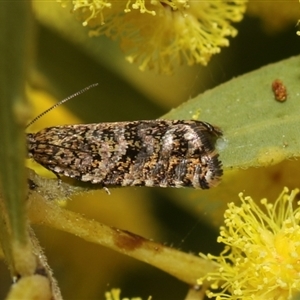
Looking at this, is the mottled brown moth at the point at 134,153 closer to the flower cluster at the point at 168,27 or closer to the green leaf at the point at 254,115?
the green leaf at the point at 254,115

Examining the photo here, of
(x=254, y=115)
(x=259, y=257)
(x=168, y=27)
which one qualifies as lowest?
(x=259, y=257)

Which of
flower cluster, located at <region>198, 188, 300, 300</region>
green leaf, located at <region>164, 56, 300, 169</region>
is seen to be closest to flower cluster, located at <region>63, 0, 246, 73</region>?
green leaf, located at <region>164, 56, 300, 169</region>

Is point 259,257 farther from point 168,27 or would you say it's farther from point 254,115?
point 168,27

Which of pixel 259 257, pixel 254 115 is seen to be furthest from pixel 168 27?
pixel 259 257

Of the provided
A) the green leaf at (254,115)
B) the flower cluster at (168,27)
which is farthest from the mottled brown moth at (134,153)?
the flower cluster at (168,27)

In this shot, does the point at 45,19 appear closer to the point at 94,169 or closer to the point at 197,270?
the point at 94,169

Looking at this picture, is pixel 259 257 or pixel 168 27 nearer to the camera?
pixel 259 257

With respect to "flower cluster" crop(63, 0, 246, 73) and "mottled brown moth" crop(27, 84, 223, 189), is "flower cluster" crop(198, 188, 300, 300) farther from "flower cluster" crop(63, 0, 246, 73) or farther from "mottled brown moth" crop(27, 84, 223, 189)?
"flower cluster" crop(63, 0, 246, 73)
